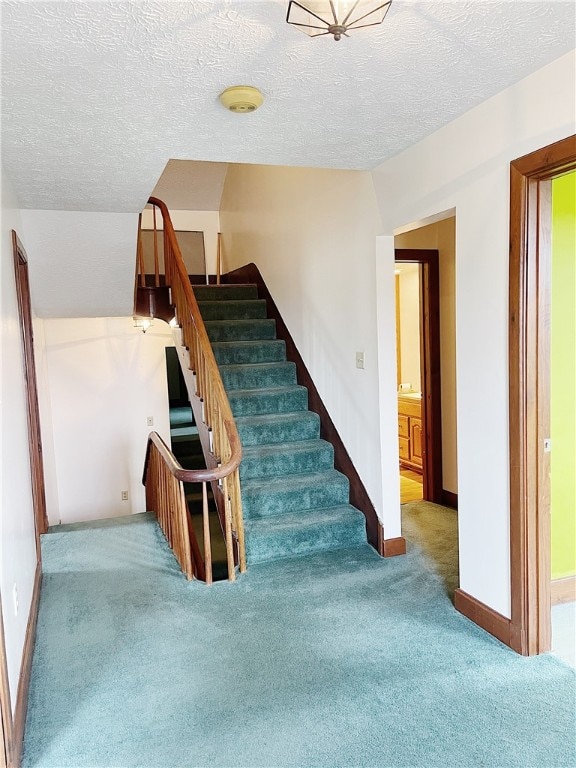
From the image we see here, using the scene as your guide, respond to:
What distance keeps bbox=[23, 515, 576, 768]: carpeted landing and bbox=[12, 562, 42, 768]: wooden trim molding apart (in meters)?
0.04

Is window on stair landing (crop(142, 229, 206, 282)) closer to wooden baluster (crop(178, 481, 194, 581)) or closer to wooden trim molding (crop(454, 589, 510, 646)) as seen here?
wooden baluster (crop(178, 481, 194, 581))

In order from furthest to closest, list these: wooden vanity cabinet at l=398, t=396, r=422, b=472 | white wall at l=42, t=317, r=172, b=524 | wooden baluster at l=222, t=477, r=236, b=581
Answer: white wall at l=42, t=317, r=172, b=524
wooden vanity cabinet at l=398, t=396, r=422, b=472
wooden baluster at l=222, t=477, r=236, b=581

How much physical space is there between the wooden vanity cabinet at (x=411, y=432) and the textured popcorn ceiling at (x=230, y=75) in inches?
133

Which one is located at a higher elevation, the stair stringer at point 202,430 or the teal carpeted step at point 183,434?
the stair stringer at point 202,430

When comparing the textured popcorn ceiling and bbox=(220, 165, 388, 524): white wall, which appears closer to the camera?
the textured popcorn ceiling

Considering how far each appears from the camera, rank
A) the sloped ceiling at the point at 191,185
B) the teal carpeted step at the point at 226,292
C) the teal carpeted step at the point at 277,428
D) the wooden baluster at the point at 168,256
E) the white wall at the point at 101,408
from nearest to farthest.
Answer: the teal carpeted step at the point at 277,428
the wooden baluster at the point at 168,256
the teal carpeted step at the point at 226,292
the white wall at the point at 101,408
the sloped ceiling at the point at 191,185

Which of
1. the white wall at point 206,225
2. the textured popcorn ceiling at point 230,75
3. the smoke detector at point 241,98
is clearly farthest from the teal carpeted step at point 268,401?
the white wall at point 206,225

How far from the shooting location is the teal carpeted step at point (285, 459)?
13.7ft

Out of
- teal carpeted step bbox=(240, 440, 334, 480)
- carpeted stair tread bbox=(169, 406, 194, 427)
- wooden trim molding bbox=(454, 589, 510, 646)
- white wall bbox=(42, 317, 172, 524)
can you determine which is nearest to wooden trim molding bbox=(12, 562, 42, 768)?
teal carpeted step bbox=(240, 440, 334, 480)

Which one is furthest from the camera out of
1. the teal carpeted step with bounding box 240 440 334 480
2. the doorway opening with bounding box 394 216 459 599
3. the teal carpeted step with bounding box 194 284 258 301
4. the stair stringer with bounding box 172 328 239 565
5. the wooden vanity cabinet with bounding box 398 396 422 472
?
the teal carpeted step with bounding box 194 284 258 301

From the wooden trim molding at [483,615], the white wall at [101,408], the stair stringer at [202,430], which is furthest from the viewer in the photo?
the white wall at [101,408]

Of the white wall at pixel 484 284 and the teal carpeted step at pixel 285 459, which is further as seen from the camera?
the teal carpeted step at pixel 285 459

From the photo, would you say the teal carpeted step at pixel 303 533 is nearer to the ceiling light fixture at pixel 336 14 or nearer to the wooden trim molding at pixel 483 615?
the wooden trim molding at pixel 483 615

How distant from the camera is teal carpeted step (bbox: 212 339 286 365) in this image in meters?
5.13
